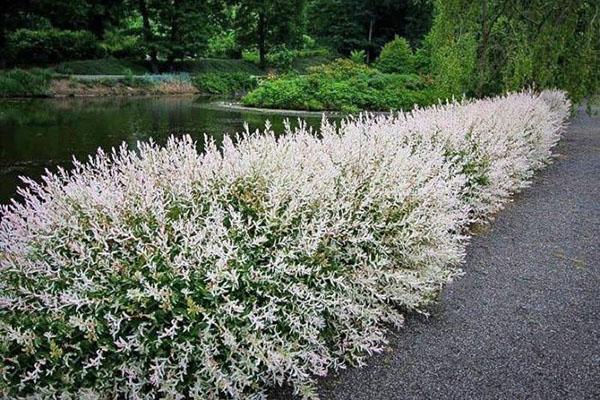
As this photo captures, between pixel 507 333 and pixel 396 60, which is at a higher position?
pixel 396 60

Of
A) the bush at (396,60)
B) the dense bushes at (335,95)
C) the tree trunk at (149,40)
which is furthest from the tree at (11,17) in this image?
the bush at (396,60)

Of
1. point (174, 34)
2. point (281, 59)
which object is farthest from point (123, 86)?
point (281, 59)

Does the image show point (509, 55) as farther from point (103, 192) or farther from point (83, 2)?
point (83, 2)

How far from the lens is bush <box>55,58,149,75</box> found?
30266mm

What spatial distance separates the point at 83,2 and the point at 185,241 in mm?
36486

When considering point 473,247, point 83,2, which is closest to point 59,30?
point 83,2

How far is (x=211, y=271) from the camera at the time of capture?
2.41 m

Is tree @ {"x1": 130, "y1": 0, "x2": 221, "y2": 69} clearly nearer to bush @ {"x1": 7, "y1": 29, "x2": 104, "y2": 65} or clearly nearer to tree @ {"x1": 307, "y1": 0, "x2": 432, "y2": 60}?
bush @ {"x1": 7, "y1": 29, "x2": 104, "y2": 65}

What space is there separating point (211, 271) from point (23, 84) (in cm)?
2471

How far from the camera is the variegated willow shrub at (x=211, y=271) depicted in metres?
2.24

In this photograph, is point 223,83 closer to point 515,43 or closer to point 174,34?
point 174,34

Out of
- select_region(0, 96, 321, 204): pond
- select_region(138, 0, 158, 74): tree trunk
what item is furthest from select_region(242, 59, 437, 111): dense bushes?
select_region(138, 0, 158, 74): tree trunk

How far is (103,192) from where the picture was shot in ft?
8.73

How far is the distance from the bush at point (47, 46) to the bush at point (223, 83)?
7.68 metres
